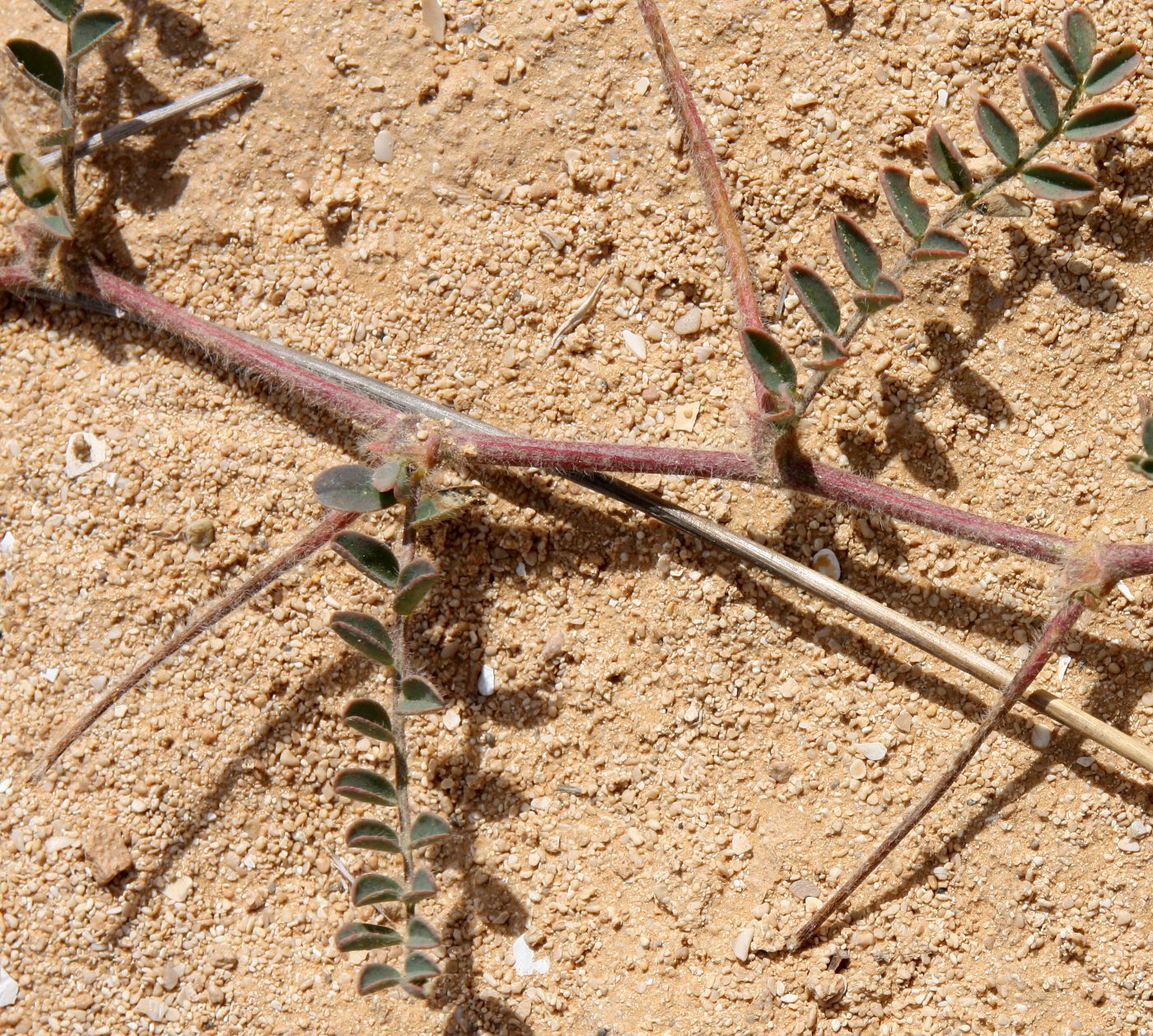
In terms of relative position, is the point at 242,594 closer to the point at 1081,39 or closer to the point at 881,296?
the point at 881,296

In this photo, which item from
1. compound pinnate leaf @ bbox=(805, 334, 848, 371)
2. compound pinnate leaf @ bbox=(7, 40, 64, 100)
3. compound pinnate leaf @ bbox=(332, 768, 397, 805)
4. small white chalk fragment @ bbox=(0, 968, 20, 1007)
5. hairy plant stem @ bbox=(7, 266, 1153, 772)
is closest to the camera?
compound pinnate leaf @ bbox=(805, 334, 848, 371)

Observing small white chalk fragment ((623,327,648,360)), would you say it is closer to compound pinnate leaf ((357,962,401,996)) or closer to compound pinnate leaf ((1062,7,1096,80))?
compound pinnate leaf ((1062,7,1096,80))

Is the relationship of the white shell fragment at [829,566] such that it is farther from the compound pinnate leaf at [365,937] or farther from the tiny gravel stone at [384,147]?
the tiny gravel stone at [384,147]

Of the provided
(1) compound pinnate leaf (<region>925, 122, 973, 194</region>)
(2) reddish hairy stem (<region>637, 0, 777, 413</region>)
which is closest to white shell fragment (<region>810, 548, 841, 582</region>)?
(2) reddish hairy stem (<region>637, 0, 777, 413</region>)

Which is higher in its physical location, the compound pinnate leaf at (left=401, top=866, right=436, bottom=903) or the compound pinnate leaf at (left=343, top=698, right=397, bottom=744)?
the compound pinnate leaf at (left=343, top=698, right=397, bottom=744)

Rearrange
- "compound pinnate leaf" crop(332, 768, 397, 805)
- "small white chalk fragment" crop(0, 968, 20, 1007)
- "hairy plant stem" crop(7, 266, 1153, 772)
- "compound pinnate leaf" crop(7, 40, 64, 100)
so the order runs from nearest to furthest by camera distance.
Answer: "compound pinnate leaf" crop(332, 768, 397, 805) → "hairy plant stem" crop(7, 266, 1153, 772) → "compound pinnate leaf" crop(7, 40, 64, 100) → "small white chalk fragment" crop(0, 968, 20, 1007)

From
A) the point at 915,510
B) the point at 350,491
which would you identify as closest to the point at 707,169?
the point at 915,510
